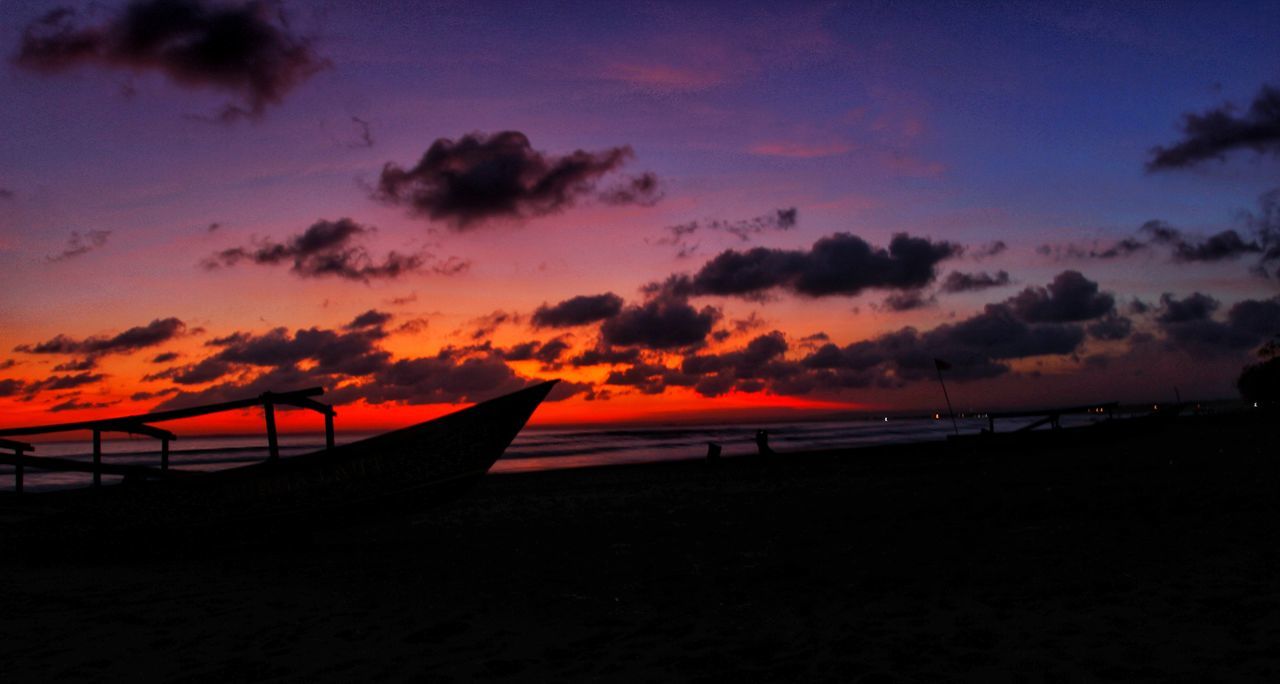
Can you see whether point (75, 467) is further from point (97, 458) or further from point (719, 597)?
point (719, 597)

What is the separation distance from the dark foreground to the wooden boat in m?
0.57

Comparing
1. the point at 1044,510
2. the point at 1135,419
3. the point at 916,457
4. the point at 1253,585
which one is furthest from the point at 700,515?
the point at 1135,419

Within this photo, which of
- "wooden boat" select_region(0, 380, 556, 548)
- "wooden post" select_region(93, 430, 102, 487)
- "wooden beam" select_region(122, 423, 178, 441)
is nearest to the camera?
"wooden boat" select_region(0, 380, 556, 548)

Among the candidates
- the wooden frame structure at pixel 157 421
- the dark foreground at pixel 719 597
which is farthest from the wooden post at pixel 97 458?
the dark foreground at pixel 719 597

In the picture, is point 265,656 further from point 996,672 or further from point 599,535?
point 599,535

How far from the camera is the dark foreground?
5660mm

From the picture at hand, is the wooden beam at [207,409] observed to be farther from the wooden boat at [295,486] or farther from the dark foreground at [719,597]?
the dark foreground at [719,597]

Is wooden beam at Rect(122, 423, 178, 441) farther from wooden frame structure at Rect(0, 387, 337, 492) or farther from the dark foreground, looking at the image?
the dark foreground

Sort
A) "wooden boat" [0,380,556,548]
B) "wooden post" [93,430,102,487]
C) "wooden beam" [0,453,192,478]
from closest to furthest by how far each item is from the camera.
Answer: "wooden boat" [0,380,556,548] → "wooden beam" [0,453,192,478] → "wooden post" [93,430,102,487]

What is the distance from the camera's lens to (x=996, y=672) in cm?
509

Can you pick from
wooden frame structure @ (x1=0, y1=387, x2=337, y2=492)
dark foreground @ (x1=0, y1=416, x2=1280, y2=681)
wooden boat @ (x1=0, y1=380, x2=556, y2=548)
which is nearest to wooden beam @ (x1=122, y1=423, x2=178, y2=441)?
wooden frame structure @ (x1=0, y1=387, x2=337, y2=492)

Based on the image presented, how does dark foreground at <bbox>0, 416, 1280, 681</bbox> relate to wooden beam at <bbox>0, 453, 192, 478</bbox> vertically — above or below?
below

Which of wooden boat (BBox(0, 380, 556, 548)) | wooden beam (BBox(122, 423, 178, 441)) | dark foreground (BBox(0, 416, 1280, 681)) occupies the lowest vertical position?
dark foreground (BBox(0, 416, 1280, 681))

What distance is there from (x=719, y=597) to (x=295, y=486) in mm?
7231
